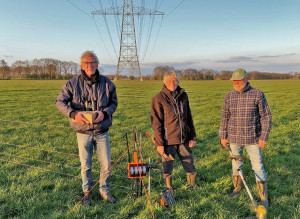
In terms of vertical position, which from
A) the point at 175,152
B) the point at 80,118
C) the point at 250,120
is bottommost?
the point at 175,152

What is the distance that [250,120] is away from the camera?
4.07 meters

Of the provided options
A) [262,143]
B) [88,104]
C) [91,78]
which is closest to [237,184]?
[262,143]

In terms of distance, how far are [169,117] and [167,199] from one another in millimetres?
1407

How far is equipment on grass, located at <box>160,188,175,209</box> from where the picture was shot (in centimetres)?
392

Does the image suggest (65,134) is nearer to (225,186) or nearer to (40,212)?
(40,212)

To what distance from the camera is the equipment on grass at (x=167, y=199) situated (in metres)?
3.92

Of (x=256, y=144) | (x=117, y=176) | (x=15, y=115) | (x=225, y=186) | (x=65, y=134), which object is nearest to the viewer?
(x=256, y=144)

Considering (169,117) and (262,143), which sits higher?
(169,117)

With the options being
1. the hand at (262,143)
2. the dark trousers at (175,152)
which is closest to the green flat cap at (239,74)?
the hand at (262,143)

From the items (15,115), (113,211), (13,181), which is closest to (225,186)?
(113,211)

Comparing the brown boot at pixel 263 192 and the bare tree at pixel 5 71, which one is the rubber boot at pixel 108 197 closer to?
the brown boot at pixel 263 192

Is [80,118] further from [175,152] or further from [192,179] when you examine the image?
[192,179]

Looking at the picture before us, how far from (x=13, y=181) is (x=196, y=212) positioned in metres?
3.74

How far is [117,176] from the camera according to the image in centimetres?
526
